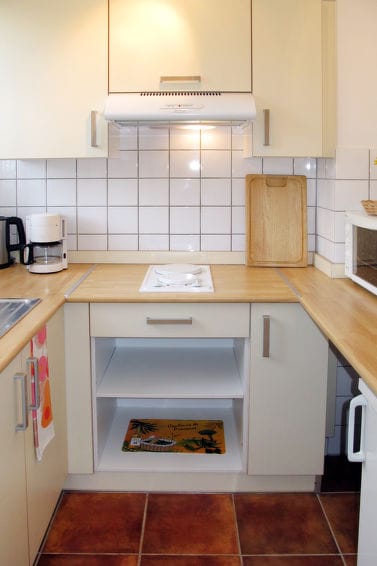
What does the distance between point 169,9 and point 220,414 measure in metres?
1.82

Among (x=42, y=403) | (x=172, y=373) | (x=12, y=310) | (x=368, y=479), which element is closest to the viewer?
(x=368, y=479)

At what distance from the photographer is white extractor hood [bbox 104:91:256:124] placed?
2256 mm

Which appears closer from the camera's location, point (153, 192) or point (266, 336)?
point (266, 336)

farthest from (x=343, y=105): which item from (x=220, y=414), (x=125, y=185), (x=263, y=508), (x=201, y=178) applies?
(x=263, y=508)

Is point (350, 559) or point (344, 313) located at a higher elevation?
point (344, 313)

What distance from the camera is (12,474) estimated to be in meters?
1.59

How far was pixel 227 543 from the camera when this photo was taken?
2076 mm

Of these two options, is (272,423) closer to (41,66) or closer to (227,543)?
(227,543)

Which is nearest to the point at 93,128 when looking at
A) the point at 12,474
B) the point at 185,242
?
the point at 185,242

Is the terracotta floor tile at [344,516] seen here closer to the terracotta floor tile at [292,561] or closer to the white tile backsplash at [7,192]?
the terracotta floor tile at [292,561]

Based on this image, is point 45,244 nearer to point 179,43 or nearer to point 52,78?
point 52,78

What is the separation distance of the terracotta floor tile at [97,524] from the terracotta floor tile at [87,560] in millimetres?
26

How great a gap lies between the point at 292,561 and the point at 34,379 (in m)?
1.08

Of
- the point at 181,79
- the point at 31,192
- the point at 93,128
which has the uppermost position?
the point at 181,79
